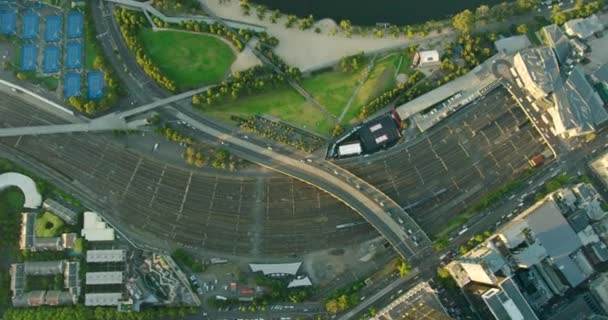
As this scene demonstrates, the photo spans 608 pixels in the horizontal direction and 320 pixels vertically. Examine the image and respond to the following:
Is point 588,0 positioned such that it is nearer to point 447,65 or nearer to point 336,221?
point 447,65

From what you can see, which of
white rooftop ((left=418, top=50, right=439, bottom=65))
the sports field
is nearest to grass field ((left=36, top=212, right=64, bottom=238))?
the sports field

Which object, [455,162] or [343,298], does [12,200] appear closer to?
[343,298]

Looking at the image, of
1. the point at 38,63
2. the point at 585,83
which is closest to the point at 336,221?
the point at 585,83

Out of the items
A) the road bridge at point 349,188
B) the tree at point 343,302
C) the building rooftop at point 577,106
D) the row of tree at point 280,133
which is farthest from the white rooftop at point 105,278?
the building rooftop at point 577,106

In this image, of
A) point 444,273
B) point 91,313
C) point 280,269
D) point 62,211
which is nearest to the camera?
point 91,313

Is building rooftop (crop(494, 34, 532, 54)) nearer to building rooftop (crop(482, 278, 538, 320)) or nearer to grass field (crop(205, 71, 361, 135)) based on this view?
grass field (crop(205, 71, 361, 135))

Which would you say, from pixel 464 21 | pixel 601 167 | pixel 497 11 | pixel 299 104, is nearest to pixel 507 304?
pixel 601 167

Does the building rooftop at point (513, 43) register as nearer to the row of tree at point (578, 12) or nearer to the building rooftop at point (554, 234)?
the row of tree at point (578, 12)
